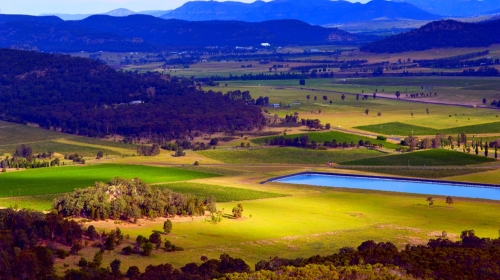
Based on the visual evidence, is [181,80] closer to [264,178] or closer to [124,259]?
[264,178]

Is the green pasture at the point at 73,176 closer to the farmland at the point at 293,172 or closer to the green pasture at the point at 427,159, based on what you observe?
the farmland at the point at 293,172

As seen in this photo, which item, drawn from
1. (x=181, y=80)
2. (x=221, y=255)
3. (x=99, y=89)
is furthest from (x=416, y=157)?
(x=181, y=80)

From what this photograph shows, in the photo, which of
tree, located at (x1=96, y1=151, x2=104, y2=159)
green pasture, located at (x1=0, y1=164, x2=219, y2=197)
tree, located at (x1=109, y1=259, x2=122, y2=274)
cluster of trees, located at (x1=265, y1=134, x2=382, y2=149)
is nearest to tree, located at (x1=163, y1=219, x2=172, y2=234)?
tree, located at (x1=109, y1=259, x2=122, y2=274)

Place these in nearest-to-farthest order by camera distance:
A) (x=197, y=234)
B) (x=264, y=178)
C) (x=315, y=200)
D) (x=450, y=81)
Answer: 1. (x=197, y=234)
2. (x=315, y=200)
3. (x=264, y=178)
4. (x=450, y=81)

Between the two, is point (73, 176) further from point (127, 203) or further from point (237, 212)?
point (237, 212)

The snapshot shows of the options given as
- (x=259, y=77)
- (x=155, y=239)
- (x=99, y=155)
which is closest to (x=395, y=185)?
(x=155, y=239)

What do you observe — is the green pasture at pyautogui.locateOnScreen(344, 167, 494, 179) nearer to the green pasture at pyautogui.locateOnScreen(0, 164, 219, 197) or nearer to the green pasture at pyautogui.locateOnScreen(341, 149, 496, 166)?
the green pasture at pyautogui.locateOnScreen(341, 149, 496, 166)

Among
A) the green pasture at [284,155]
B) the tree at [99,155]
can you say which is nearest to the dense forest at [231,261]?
the green pasture at [284,155]
